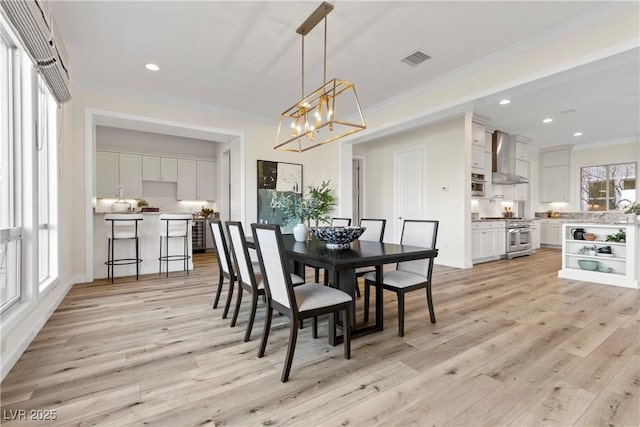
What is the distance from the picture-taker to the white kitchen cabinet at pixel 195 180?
752cm

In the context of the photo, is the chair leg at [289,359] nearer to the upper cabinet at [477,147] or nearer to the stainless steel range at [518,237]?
the upper cabinet at [477,147]

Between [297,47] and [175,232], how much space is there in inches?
129

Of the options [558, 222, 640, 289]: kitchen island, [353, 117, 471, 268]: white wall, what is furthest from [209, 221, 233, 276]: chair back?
[558, 222, 640, 289]: kitchen island

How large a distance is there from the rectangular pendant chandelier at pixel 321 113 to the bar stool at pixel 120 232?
246cm

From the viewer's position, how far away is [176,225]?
480 cm

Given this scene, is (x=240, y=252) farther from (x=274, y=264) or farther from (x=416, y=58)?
(x=416, y=58)

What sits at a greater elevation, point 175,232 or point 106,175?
point 106,175

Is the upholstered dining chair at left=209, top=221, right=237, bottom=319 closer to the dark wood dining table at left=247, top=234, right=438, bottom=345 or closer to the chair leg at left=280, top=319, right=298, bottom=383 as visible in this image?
the dark wood dining table at left=247, top=234, right=438, bottom=345

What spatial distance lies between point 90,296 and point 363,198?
18.3 ft

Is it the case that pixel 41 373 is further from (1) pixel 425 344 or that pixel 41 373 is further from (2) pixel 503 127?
(2) pixel 503 127

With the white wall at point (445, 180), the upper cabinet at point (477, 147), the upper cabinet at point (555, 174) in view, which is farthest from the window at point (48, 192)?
the upper cabinet at point (555, 174)

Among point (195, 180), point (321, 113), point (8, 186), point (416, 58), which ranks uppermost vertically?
point (416, 58)

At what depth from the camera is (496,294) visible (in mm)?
3541

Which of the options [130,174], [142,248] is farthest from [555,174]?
[130,174]
